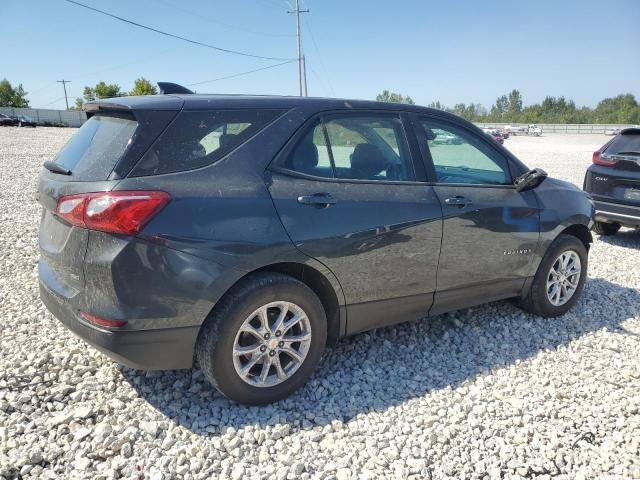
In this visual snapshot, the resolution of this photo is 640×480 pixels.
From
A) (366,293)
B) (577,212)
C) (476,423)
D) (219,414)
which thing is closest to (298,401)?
(219,414)

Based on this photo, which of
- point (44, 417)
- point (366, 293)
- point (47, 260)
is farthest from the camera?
point (366, 293)

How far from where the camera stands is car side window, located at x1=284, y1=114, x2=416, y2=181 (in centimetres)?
293

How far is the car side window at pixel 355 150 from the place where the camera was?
9.62 feet

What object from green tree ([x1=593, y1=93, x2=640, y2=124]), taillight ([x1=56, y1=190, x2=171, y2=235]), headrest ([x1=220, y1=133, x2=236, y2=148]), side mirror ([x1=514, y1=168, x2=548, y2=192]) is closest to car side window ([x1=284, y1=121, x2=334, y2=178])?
headrest ([x1=220, y1=133, x2=236, y2=148])

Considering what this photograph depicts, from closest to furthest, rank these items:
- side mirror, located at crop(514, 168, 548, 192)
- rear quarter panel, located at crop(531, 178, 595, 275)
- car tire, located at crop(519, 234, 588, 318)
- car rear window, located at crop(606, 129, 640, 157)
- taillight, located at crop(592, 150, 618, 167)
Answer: side mirror, located at crop(514, 168, 548, 192)
rear quarter panel, located at crop(531, 178, 595, 275)
car tire, located at crop(519, 234, 588, 318)
car rear window, located at crop(606, 129, 640, 157)
taillight, located at crop(592, 150, 618, 167)

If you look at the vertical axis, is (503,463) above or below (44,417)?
below

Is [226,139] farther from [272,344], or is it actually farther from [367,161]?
[272,344]

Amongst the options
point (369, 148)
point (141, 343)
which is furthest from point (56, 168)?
point (369, 148)

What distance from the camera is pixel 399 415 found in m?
2.87

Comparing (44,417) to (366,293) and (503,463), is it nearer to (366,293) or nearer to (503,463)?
(366,293)

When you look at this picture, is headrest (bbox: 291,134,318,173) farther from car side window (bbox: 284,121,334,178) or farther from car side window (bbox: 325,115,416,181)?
car side window (bbox: 325,115,416,181)

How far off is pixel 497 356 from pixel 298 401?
1607 mm

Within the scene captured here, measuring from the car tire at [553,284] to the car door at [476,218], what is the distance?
195 millimetres

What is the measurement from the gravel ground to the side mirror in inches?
46.3
